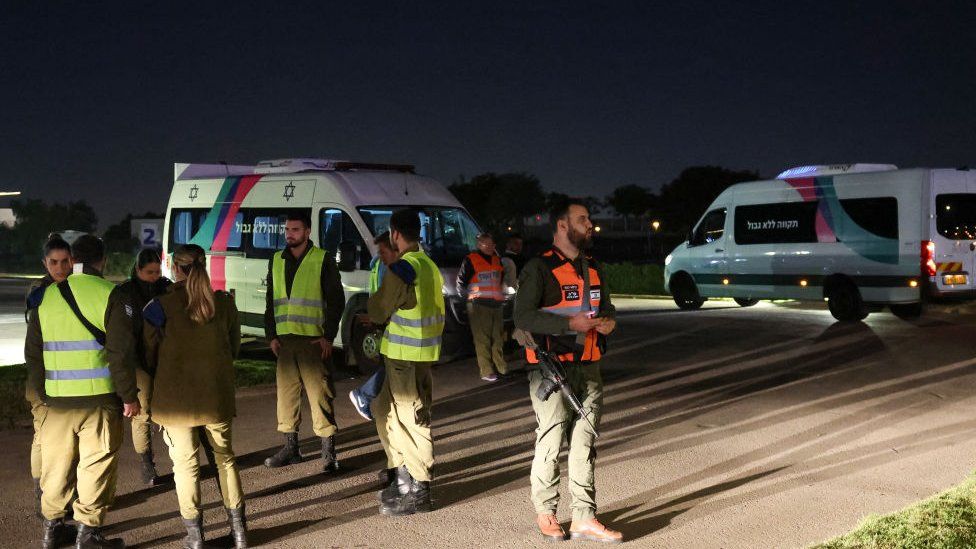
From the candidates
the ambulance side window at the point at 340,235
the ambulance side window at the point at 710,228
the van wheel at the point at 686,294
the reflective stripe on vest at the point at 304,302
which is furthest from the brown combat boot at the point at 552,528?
the van wheel at the point at 686,294

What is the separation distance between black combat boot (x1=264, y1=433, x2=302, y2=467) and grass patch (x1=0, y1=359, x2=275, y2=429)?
3.24 m

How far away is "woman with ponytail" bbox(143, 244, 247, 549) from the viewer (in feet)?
19.2

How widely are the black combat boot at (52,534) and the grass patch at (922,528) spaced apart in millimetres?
4319

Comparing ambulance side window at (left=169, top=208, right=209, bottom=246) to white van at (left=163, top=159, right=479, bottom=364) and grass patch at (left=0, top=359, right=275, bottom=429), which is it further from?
grass patch at (left=0, top=359, right=275, bottom=429)

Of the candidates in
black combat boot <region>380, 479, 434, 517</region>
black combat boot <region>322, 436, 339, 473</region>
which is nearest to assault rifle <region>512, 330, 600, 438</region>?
black combat boot <region>380, 479, 434, 517</region>

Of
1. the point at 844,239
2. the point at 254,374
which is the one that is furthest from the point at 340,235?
the point at 844,239

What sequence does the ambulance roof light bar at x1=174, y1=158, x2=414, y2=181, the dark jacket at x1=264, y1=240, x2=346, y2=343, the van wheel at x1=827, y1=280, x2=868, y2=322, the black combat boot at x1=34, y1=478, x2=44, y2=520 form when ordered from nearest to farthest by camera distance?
the black combat boot at x1=34, y1=478, x2=44, y2=520 → the dark jacket at x1=264, y1=240, x2=346, y2=343 → the ambulance roof light bar at x1=174, y1=158, x2=414, y2=181 → the van wheel at x1=827, y1=280, x2=868, y2=322

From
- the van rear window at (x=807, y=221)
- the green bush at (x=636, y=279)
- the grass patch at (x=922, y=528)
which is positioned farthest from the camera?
the green bush at (x=636, y=279)

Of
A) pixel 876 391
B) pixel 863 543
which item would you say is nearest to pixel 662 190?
pixel 876 391

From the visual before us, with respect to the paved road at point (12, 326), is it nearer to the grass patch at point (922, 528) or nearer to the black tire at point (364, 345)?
the black tire at point (364, 345)

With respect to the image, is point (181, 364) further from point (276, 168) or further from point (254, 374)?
point (276, 168)

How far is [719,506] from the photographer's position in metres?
6.78

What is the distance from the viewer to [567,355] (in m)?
5.91

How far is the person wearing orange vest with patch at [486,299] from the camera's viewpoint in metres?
12.3
